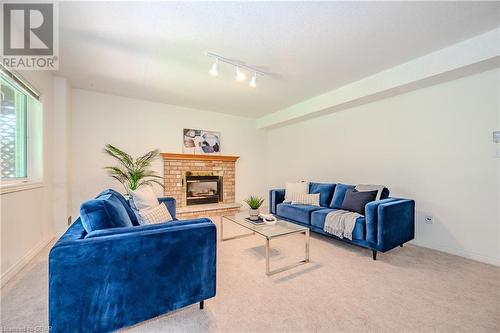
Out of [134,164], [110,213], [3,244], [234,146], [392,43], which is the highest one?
[392,43]

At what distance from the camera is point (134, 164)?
435 cm

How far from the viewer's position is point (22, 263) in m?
2.34

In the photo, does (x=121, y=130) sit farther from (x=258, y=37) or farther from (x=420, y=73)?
(x=420, y=73)

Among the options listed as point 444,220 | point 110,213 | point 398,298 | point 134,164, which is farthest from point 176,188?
point 444,220

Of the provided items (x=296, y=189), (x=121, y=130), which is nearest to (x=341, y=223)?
(x=296, y=189)

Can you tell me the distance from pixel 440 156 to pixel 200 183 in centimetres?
439

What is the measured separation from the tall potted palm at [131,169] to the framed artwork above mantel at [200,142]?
2.44 ft

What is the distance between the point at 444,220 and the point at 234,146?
425cm

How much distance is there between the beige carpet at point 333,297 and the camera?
1.54m

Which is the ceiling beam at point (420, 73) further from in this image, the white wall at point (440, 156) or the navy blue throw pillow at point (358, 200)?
the navy blue throw pillow at point (358, 200)

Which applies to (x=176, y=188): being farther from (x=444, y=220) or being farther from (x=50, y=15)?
(x=444, y=220)

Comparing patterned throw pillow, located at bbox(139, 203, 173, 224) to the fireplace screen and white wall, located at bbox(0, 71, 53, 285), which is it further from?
the fireplace screen

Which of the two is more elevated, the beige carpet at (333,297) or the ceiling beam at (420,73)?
the ceiling beam at (420,73)

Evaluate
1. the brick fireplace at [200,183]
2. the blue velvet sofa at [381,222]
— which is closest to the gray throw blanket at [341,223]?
the blue velvet sofa at [381,222]
